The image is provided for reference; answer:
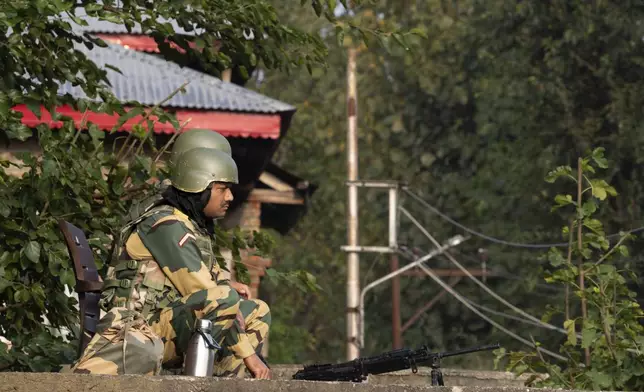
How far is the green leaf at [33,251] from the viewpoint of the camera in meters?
7.89

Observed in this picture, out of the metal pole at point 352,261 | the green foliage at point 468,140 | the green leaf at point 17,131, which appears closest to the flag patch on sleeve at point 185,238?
the green leaf at point 17,131

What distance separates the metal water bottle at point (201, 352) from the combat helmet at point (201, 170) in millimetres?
685

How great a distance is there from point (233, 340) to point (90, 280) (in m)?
0.69

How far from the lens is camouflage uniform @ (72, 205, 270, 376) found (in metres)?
6.92

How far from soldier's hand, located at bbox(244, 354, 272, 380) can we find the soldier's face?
26.7 inches

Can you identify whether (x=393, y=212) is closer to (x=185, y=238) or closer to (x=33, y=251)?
(x=33, y=251)

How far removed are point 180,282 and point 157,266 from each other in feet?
0.46

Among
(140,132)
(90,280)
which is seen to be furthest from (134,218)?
(140,132)

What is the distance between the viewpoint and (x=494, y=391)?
591 centimetres

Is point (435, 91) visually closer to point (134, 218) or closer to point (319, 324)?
point (319, 324)

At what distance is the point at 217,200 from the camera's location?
23.7ft

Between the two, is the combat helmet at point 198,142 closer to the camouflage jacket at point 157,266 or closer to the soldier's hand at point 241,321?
the camouflage jacket at point 157,266

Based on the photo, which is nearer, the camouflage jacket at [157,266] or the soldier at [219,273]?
the camouflage jacket at [157,266]

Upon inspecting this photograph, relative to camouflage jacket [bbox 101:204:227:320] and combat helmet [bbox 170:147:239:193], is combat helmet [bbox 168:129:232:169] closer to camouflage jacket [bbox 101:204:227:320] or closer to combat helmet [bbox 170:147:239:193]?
combat helmet [bbox 170:147:239:193]
